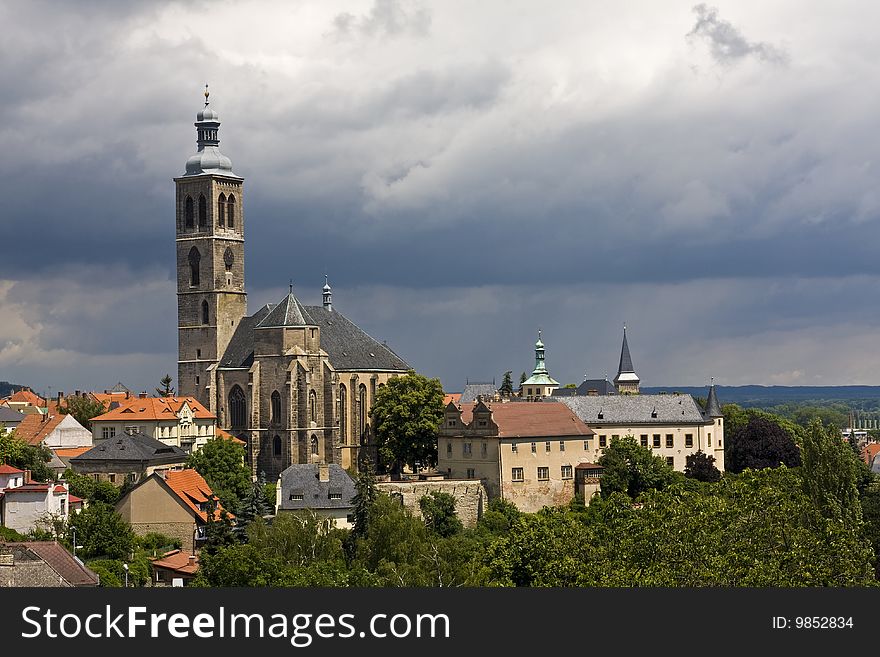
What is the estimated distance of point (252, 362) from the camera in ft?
373

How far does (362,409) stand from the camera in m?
114

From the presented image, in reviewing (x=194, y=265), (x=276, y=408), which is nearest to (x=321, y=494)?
(x=276, y=408)

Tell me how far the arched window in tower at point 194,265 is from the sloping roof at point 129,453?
27408 millimetres

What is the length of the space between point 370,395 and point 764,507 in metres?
58.1

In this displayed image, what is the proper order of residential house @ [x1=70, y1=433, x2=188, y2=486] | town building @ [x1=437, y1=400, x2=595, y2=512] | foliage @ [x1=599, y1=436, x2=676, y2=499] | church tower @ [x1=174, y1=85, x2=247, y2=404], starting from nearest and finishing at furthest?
1. town building @ [x1=437, y1=400, x2=595, y2=512]
2. foliage @ [x1=599, y1=436, x2=676, y2=499]
3. residential house @ [x1=70, y1=433, x2=188, y2=486]
4. church tower @ [x1=174, y1=85, x2=247, y2=404]

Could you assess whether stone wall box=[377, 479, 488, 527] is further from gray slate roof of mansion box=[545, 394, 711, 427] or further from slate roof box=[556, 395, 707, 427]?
slate roof box=[556, 395, 707, 427]

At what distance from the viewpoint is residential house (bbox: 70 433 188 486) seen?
92000 millimetres

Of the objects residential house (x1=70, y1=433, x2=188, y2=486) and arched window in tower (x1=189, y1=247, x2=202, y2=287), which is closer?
residential house (x1=70, y1=433, x2=188, y2=486)

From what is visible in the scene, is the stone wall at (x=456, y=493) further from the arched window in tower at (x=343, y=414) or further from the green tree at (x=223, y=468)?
the arched window in tower at (x=343, y=414)

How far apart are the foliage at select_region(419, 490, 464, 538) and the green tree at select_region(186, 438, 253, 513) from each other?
11.1 meters

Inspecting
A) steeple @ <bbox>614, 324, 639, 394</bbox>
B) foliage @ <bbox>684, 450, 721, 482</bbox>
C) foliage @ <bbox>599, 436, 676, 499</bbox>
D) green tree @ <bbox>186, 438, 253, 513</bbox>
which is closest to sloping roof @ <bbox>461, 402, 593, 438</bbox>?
foliage @ <bbox>599, 436, 676, 499</bbox>

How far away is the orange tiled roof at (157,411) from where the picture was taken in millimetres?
111312

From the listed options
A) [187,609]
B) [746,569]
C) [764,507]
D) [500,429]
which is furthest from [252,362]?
[187,609]

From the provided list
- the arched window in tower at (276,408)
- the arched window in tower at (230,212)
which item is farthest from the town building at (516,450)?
the arched window in tower at (230,212)
